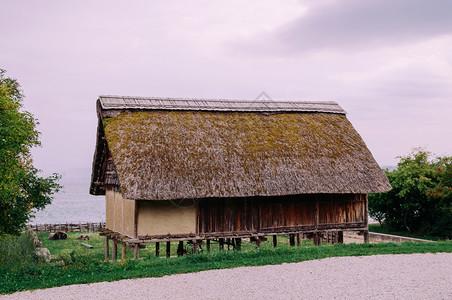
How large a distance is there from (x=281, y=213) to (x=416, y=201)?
678 inches

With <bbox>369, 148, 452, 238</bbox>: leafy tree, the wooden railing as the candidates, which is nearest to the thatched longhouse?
<bbox>369, 148, 452, 238</bbox>: leafy tree

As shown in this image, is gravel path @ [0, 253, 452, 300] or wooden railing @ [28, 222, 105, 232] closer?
gravel path @ [0, 253, 452, 300]

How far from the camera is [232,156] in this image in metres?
19.8

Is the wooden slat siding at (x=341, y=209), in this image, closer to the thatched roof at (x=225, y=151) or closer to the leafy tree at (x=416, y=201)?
the thatched roof at (x=225, y=151)

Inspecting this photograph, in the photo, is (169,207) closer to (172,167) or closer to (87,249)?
(172,167)

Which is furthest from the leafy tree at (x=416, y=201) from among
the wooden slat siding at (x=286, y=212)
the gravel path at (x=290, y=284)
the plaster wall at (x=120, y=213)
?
the plaster wall at (x=120, y=213)

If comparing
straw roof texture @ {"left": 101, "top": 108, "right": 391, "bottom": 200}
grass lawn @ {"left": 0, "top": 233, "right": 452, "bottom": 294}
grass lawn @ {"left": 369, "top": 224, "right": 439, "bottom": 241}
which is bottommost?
grass lawn @ {"left": 369, "top": 224, "right": 439, "bottom": 241}

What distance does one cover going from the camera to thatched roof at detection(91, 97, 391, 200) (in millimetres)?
18125

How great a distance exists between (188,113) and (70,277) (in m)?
10.5

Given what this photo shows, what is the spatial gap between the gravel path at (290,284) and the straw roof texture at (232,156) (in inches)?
200

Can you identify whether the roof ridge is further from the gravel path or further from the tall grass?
the gravel path

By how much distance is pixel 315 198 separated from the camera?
21.3 m

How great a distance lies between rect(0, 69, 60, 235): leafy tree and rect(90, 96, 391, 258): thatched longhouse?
3.21 m

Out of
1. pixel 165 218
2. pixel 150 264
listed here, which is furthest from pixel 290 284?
pixel 165 218
